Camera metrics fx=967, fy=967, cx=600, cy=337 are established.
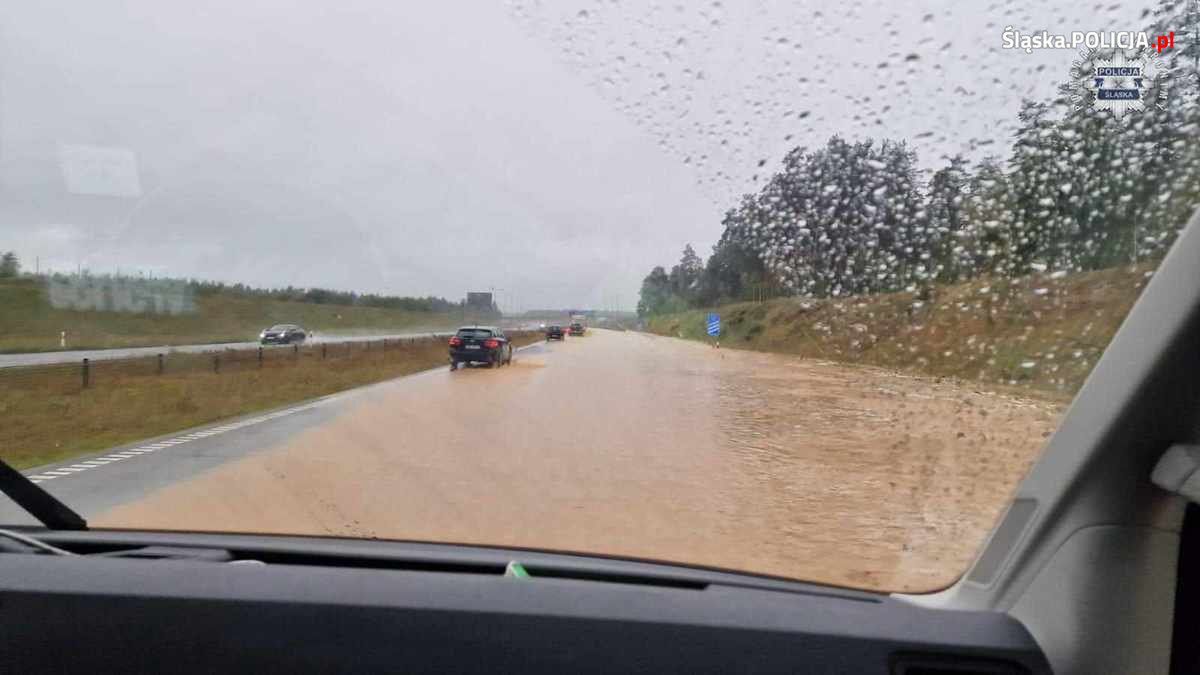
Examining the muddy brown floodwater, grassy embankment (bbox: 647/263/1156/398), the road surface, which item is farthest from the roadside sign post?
grassy embankment (bbox: 647/263/1156/398)

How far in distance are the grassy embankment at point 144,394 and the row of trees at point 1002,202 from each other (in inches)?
224

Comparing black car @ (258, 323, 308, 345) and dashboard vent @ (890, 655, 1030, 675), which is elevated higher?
dashboard vent @ (890, 655, 1030, 675)

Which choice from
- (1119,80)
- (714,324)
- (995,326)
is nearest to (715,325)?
(714,324)

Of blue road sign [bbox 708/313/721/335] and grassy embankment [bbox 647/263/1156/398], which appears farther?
blue road sign [bbox 708/313/721/335]

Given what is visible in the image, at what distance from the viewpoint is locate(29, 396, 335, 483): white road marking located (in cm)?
948

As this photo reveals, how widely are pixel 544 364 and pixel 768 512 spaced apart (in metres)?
27.1

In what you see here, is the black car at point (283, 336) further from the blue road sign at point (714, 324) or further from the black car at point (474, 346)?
the blue road sign at point (714, 324)

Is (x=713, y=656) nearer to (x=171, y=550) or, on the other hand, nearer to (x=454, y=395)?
(x=171, y=550)

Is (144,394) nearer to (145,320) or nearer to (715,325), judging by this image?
(145,320)

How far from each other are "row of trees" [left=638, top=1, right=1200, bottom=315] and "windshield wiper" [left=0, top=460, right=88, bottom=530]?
451 cm

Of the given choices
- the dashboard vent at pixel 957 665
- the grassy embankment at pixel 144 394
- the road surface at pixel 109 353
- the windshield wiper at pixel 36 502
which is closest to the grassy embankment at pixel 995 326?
the dashboard vent at pixel 957 665

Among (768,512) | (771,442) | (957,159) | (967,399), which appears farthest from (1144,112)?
(771,442)

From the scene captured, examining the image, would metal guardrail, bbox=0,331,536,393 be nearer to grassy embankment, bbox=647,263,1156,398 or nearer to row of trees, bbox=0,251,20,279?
row of trees, bbox=0,251,20,279

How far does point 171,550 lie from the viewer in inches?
171
